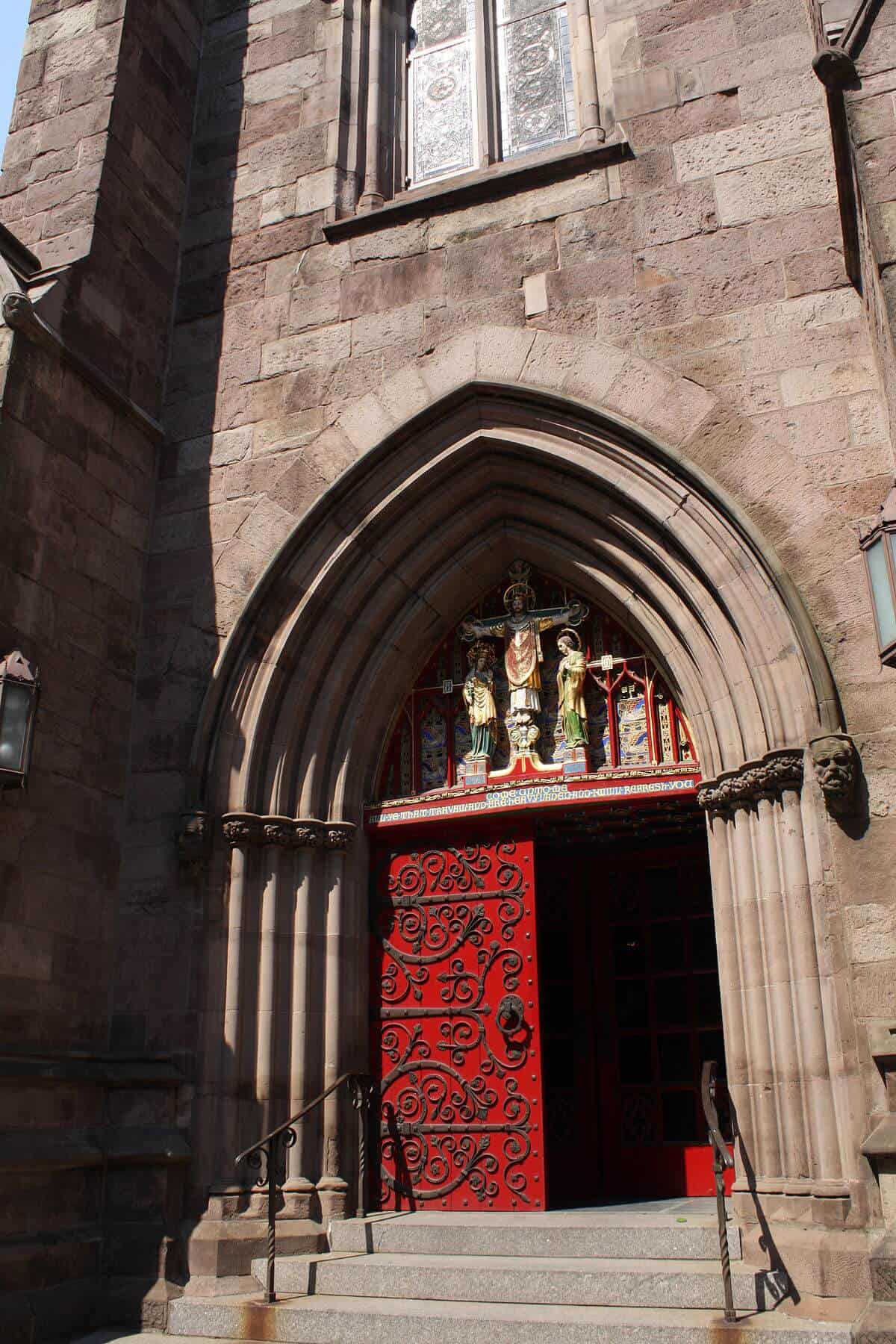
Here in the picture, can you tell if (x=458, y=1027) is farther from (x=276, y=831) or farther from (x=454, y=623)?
(x=454, y=623)

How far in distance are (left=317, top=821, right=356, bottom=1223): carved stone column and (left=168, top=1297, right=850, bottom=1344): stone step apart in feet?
2.47

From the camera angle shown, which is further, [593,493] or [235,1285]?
[593,493]

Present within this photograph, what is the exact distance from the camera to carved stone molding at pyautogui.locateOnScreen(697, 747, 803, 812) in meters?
5.81

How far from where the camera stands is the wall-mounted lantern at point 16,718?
575 cm

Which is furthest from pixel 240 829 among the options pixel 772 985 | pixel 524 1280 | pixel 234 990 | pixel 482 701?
pixel 772 985

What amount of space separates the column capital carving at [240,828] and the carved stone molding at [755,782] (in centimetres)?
238

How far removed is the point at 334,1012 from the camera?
677 cm

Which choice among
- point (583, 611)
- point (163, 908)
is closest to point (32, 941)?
point (163, 908)

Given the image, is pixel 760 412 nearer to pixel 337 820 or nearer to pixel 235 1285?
pixel 337 820

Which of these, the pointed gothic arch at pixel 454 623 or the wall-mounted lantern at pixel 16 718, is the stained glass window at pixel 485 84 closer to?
the pointed gothic arch at pixel 454 623

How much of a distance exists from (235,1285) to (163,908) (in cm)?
190

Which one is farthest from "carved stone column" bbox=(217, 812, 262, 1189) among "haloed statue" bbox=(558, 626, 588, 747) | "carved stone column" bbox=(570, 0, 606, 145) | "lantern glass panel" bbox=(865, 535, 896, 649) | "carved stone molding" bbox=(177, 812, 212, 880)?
"carved stone column" bbox=(570, 0, 606, 145)

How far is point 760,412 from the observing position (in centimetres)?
652

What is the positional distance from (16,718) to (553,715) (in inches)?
117
